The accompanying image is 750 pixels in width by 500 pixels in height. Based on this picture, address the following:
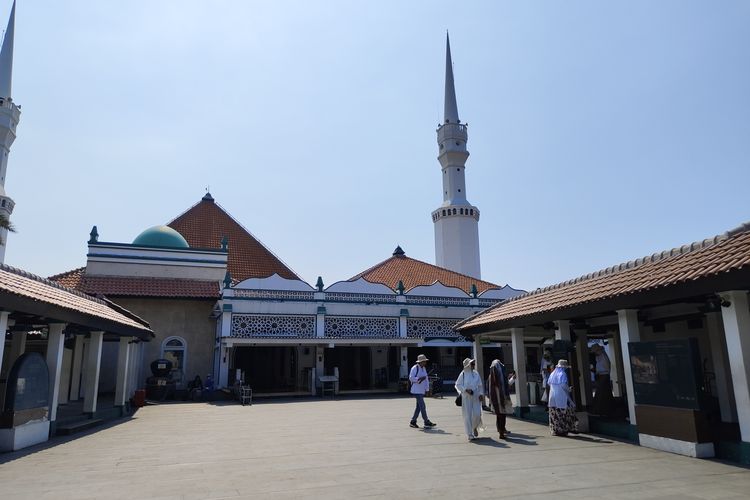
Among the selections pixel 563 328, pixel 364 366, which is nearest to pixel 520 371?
pixel 563 328

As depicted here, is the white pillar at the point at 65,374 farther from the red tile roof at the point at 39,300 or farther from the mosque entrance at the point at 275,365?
the mosque entrance at the point at 275,365

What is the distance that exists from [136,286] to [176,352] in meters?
3.44

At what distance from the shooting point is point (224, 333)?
65.0 ft

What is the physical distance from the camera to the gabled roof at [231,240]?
28.2m

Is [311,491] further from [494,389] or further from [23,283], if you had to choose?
[23,283]

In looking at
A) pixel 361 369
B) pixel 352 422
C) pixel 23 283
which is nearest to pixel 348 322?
pixel 361 369

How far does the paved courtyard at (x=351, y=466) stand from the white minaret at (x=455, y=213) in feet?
88.3

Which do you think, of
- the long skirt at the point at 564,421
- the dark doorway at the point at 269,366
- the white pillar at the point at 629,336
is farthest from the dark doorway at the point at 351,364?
the white pillar at the point at 629,336

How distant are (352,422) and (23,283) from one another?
7.26 meters

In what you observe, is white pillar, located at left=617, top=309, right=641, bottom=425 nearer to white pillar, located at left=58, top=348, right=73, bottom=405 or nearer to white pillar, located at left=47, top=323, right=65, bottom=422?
white pillar, located at left=47, top=323, right=65, bottom=422

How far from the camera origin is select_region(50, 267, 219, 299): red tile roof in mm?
→ 21638

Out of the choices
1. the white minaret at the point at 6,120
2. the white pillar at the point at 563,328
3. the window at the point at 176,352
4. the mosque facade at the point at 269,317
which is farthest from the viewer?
the white minaret at the point at 6,120

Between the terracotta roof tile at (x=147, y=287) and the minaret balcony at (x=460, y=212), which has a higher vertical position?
the minaret balcony at (x=460, y=212)

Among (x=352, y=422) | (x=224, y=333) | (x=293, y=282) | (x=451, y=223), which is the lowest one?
(x=352, y=422)
